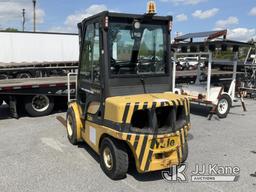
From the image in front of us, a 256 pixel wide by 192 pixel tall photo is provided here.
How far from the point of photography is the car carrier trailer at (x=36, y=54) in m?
20.1

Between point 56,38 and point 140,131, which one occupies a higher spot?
point 56,38

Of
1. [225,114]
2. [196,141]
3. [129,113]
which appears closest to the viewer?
[129,113]

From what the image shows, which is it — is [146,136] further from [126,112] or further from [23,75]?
[23,75]

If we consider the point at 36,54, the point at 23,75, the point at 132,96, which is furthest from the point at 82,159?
the point at 36,54

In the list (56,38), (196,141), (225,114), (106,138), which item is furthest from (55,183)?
(56,38)

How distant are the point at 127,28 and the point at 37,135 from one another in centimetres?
392

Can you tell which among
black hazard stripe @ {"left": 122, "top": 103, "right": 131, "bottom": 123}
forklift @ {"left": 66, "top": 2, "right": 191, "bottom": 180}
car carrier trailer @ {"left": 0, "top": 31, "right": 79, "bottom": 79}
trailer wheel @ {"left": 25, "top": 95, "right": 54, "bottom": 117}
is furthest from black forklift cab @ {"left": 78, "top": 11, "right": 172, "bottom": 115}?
car carrier trailer @ {"left": 0, "top": 31, "right": 79, "bottom": 79}

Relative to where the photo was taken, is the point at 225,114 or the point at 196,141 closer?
the point at 196,141

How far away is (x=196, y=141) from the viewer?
7086 mm

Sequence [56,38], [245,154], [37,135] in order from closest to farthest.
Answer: [245,154]
[37,135]
[56,38]

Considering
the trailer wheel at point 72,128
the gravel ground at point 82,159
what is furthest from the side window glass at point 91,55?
the gravel ground at point 82,159

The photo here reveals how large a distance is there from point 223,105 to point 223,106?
31 millimetres

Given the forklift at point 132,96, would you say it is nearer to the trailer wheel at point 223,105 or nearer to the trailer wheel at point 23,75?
the trailer wheel at point 223,105

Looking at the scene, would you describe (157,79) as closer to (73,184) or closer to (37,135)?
(73,184)
